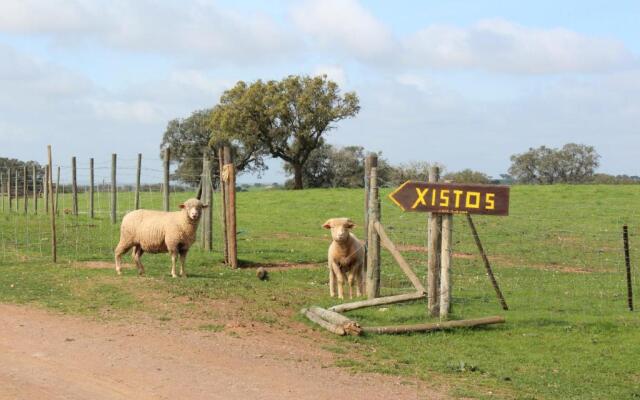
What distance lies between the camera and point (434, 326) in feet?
37.8

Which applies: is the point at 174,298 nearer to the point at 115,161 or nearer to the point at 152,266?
the point at 152,266

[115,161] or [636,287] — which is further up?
[115,161]

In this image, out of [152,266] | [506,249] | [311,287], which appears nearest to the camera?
[311,287]

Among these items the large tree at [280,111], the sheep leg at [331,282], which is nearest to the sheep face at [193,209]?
the sheep leg at [331,282]

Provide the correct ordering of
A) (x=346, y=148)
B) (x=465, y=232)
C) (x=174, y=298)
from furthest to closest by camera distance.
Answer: (x=346, y=148), (x=465, y=232), (x=174, y=298)

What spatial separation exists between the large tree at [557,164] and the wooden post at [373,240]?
213 ft

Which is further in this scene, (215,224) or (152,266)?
(215,224)

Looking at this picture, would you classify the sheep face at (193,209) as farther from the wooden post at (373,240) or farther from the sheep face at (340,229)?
the wooden post at (373,240)

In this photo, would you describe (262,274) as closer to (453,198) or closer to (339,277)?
(339,277)

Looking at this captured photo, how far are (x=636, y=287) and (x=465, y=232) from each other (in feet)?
39.5

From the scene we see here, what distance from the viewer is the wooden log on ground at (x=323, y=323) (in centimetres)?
1135

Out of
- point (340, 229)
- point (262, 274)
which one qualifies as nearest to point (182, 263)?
point (262, 274)

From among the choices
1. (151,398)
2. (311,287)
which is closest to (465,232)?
(311,287)

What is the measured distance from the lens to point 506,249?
25.1 meters
